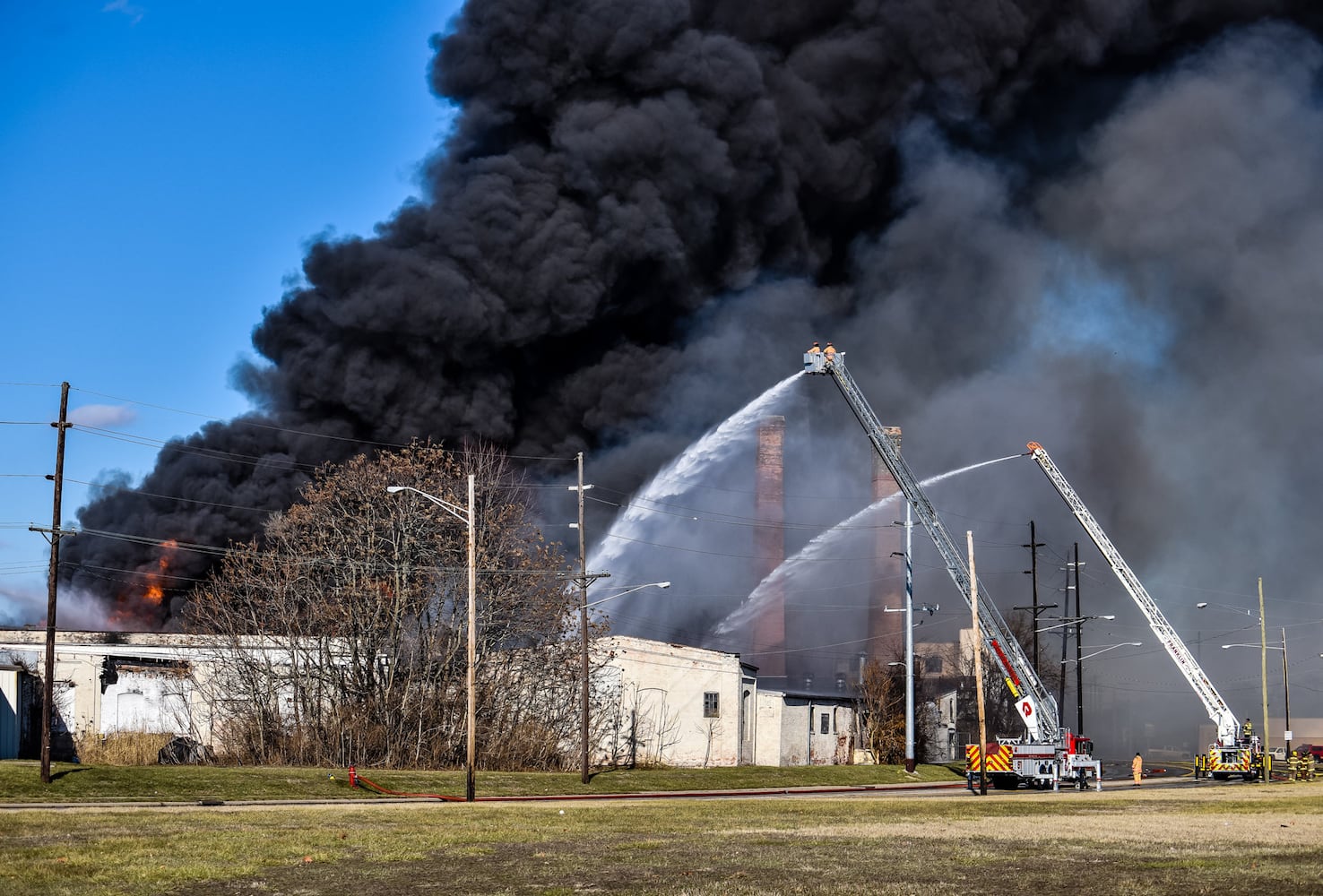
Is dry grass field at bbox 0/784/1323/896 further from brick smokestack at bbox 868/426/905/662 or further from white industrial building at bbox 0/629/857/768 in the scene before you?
brick smokestack at bbox 868/426/905/662

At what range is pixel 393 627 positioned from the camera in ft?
136

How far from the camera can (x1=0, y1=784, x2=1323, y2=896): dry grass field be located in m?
11.5

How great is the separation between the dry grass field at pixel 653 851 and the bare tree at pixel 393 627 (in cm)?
1675

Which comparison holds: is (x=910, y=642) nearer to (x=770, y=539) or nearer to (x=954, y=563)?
(x=954, y=563)

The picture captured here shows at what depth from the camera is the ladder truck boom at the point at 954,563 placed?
46.7m

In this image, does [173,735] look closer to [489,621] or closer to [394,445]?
[489,621]

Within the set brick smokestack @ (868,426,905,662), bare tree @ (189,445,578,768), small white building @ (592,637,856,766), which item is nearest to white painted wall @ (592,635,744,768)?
small white building @ (592,637,856,766)

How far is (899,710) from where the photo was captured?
194 ft

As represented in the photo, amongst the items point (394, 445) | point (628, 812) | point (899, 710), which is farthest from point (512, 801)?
point (899, 710)

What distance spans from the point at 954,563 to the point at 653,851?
35.7 m

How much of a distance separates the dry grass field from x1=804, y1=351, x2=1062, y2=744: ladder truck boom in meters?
22.0

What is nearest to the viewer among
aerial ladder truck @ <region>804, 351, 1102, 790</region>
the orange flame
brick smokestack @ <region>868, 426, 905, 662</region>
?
aerial ladder truck @ <region>804, 351, 1102, 790</region>

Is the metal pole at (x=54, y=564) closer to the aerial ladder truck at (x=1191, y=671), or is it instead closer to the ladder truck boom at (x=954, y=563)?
the ladder truck boom at (x=954, y=563)

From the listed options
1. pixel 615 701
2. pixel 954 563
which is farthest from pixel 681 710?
pixel 954 563
